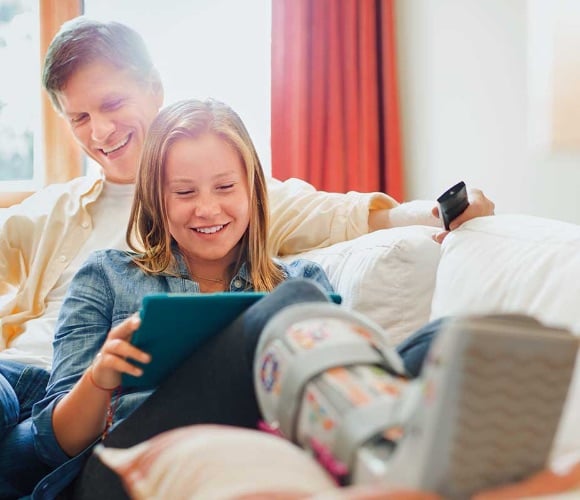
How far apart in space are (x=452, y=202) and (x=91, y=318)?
598mm

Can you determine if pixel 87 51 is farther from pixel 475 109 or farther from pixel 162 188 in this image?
pixel 475 109

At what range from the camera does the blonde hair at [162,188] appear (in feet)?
4.23

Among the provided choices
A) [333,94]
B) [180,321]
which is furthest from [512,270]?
[333,94]

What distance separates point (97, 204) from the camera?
5.67 ft

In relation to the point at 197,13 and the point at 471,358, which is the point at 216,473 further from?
the point at 197,13

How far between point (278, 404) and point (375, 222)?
0.98 m

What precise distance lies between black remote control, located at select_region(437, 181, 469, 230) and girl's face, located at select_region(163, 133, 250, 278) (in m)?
0.32

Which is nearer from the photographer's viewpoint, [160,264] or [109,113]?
[160,264]

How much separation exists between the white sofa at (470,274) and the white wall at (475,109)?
22.6 inches

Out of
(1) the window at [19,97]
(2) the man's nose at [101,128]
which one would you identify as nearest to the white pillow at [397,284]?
(2) the man's nose at [101,128]

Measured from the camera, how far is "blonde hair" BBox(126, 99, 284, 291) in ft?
4.23

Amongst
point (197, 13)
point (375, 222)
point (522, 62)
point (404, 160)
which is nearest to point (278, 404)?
point (375, 222)

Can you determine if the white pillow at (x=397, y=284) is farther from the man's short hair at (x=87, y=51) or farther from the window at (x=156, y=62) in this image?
the window at (x=156, y=62)

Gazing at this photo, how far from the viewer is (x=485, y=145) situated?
2.07 meters
